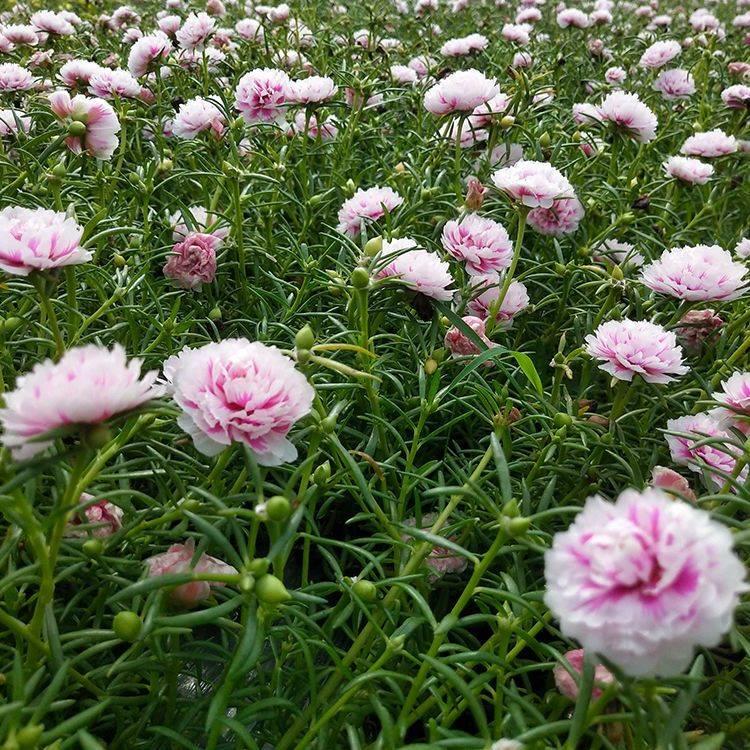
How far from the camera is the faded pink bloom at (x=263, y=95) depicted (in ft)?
6.11

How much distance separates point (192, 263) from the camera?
151 centimetres

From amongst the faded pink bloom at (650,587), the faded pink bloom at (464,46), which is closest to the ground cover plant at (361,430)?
the faded pink bloom at (650,587)

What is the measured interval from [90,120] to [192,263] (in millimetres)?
347

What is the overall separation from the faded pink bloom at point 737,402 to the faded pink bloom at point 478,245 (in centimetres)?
51

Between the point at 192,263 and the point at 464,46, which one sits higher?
the point at 464,46

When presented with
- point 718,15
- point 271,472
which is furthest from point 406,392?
point 718,15

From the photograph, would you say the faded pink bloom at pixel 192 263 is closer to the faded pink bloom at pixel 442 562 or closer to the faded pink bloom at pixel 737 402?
the faded pink bloom at pixel 442 562

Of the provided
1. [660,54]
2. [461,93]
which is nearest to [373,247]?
[461,93]

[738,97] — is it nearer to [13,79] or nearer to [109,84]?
[109,84]

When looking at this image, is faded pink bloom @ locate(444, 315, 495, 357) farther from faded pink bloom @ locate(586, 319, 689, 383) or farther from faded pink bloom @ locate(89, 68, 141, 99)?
faded pink bloom @ locate(89, 68, 141, 99)

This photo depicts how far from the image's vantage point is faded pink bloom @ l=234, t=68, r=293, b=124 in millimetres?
1863

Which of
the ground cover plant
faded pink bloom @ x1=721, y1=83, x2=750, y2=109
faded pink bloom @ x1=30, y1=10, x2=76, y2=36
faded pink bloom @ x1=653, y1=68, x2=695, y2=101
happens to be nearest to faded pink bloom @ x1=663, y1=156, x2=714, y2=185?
the ground cover plant

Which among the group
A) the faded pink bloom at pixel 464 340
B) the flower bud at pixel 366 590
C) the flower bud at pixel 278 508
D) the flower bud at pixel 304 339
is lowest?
the flower bud at pixel 366 590

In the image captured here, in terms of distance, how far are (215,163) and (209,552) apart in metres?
1.36
